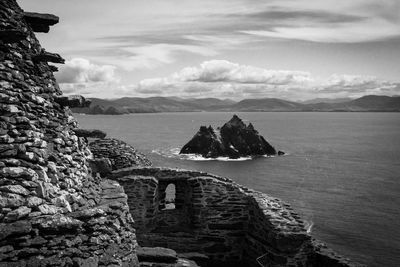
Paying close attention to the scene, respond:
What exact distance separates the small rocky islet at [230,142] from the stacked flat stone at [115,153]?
221 feet

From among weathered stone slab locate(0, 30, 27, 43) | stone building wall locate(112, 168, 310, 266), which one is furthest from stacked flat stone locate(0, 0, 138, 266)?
stone building wall locate(112, 168, 310, 266)

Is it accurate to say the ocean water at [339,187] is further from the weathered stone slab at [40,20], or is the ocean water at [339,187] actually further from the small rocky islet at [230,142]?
the weathered stone slab at [40,20]

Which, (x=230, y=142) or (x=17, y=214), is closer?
(x=17, y=214)

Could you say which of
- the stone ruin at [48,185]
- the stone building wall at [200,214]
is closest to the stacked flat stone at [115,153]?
the stone building wall at [200,214]

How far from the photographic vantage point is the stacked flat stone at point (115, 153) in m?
15.7

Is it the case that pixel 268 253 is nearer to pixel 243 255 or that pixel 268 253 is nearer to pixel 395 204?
pixel 243 255

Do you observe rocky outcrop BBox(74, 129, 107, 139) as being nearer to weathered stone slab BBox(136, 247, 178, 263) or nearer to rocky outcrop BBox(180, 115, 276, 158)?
weathered stone slab BBox(136, 247, 178, 263)

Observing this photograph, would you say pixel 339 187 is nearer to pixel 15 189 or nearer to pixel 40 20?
pixel 40 20

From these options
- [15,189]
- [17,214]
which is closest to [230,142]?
[15,189]

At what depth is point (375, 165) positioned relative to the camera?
245ft

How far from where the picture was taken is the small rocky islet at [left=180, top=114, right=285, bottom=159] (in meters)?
84.5

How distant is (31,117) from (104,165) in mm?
3391

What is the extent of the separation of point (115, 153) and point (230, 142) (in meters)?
72.5

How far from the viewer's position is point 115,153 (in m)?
15.9
